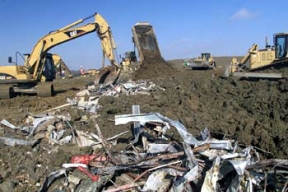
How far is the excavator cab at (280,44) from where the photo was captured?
18016 millimetres

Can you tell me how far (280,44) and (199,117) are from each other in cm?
1156

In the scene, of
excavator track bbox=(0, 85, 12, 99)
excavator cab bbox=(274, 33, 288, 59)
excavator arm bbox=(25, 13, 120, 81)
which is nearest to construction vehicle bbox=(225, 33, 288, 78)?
excavator cab bbox=(274, 33, 288, 59)

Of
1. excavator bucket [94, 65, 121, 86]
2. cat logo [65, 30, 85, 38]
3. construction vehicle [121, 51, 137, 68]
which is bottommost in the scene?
excavator bucket [94, 65, 121, 86]

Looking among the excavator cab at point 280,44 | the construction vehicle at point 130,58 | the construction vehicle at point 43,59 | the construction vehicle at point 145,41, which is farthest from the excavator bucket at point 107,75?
the excavator cab at point 280,44

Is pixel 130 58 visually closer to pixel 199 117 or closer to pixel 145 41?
pixel 145 41

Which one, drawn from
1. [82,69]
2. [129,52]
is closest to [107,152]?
[129,52]

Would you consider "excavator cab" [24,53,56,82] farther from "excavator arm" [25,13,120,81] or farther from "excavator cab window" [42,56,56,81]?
"excavator arm" [25,13,120,81]

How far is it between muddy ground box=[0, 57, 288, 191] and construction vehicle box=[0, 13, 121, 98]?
324 cm

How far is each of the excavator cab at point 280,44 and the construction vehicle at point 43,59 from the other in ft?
24.7

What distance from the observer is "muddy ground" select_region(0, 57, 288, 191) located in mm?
6020

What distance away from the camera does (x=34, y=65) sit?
1695 centimetres

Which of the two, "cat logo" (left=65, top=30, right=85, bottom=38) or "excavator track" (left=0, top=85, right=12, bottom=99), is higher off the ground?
"cat logo" (left=65, top=30, right=85, bottom=38)

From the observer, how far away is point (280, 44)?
18203 mm

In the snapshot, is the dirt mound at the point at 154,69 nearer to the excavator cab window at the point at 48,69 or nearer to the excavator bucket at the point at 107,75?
the excavator bucket at the point at 107,75
